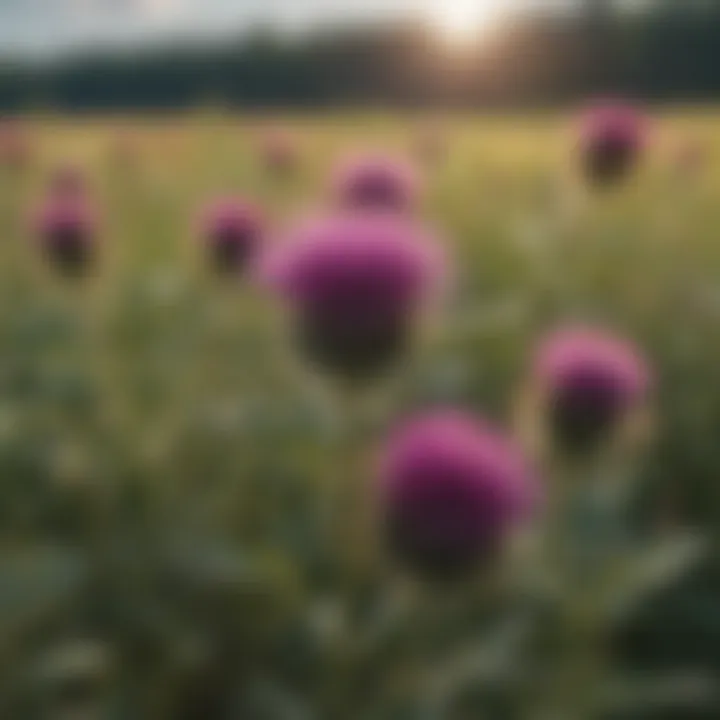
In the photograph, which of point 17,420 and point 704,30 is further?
point 704,30

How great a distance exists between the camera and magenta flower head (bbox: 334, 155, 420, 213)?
0.81m

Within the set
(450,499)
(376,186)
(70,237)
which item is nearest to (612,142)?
(376,186)

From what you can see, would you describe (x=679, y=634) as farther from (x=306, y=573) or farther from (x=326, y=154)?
(x=326, y=154)

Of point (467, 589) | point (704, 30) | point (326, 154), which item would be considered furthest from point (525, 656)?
point (704, 30)

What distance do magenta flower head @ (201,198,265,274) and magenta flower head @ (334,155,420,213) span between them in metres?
0.05

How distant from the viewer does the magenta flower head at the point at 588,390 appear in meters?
0.63

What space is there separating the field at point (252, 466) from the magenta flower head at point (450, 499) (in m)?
0.04

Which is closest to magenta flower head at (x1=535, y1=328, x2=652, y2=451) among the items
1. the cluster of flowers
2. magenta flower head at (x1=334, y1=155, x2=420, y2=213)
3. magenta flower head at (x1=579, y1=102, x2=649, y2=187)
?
the cluster of flowers

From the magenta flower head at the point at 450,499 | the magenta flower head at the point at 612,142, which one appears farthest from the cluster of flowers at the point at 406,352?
the magenta flower head at the point at 612,142

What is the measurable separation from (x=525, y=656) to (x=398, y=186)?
0.30 metres

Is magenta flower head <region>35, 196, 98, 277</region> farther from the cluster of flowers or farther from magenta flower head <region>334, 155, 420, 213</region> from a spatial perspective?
magenta flower head <region>334, 155, 420, 213</region>

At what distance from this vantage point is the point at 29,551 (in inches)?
24.4

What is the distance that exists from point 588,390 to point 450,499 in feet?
0.41

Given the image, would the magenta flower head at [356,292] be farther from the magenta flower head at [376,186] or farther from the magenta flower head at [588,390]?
the magenta flower head at [376,186]
